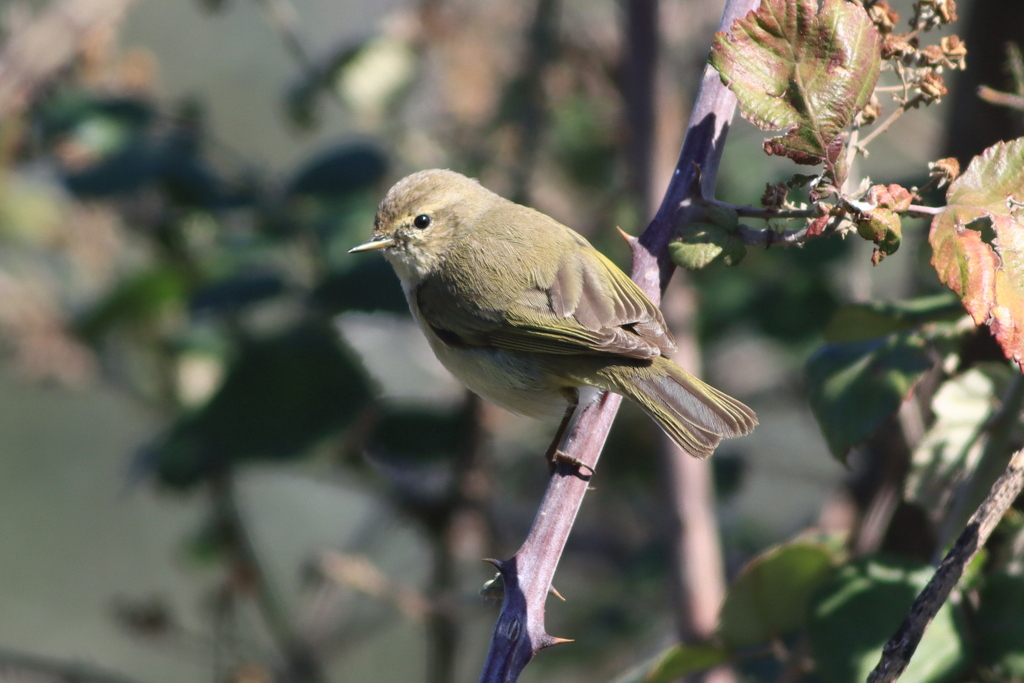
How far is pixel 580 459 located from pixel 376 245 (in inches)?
49.3

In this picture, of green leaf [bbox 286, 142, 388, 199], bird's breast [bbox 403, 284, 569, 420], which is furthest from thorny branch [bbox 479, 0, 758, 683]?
green leaf [bbox 286, 142, 388, 199]

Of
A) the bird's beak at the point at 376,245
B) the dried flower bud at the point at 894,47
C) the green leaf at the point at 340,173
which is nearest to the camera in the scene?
the dried flower bud at the point at 894,47

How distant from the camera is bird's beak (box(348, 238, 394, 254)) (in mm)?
2445

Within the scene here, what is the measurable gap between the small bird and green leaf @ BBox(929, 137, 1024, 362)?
58 cm

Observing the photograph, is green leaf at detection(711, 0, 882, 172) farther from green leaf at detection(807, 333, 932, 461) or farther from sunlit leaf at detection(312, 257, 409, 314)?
sunlit leaf at detection(312, 257, 409, 314)

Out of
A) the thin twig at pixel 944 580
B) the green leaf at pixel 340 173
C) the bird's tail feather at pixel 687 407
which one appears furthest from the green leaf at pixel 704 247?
the green leaf at pixel 340 173

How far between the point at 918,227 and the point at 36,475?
6146 mm

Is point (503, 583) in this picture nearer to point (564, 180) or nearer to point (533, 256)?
point (533, 256)

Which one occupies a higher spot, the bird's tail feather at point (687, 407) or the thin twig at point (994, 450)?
the thin twig at point (994, 450)

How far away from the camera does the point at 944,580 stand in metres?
1.09

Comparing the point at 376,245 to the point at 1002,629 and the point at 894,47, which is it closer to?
the point at 894,47

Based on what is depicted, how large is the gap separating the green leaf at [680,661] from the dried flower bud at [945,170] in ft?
2.89

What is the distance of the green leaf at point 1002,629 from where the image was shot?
4.88 feet

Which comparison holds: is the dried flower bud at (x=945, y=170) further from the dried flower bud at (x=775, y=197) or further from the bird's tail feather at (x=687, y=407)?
the bird's tail feather at (x=687, y=407)
